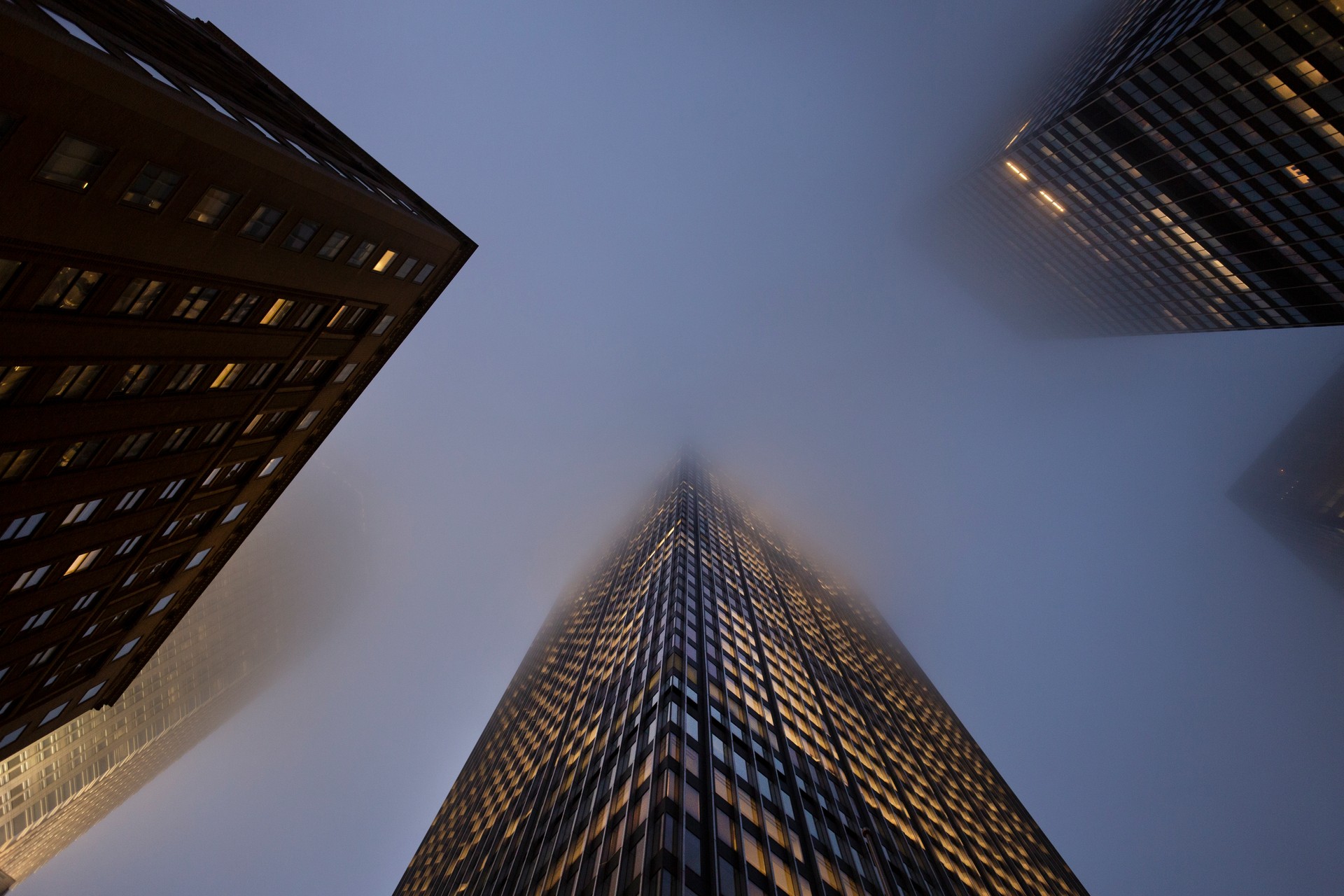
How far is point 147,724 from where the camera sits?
9900cm

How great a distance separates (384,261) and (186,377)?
11816mm

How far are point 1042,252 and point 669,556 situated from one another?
96968mm

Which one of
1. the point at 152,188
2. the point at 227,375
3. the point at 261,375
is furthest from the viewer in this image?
the point at 261,375

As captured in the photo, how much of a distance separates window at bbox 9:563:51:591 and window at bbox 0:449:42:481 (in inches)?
273

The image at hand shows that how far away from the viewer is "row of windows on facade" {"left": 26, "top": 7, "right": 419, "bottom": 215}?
59.6 ft

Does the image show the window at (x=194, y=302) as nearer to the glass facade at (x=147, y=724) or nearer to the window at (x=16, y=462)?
the window at (x=16, y=462)

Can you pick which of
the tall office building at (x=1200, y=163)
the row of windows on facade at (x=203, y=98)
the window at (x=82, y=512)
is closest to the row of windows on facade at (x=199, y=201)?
the row of windows on facade at (x=203, y=98)

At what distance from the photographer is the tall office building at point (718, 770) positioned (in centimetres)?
3075

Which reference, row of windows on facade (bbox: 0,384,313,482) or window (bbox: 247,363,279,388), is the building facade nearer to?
row of windows on facade (bbox: 0,384,313,482)

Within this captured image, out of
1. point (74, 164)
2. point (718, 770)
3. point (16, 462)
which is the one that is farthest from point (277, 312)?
point (718, 770)

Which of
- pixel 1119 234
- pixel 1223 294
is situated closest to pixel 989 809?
pixel 1223 294

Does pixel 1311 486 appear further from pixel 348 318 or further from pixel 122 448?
pixel 122 448

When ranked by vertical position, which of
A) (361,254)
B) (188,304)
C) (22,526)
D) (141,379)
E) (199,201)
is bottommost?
(22,526)

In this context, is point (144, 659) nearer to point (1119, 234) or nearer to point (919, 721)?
point (919, 721)
